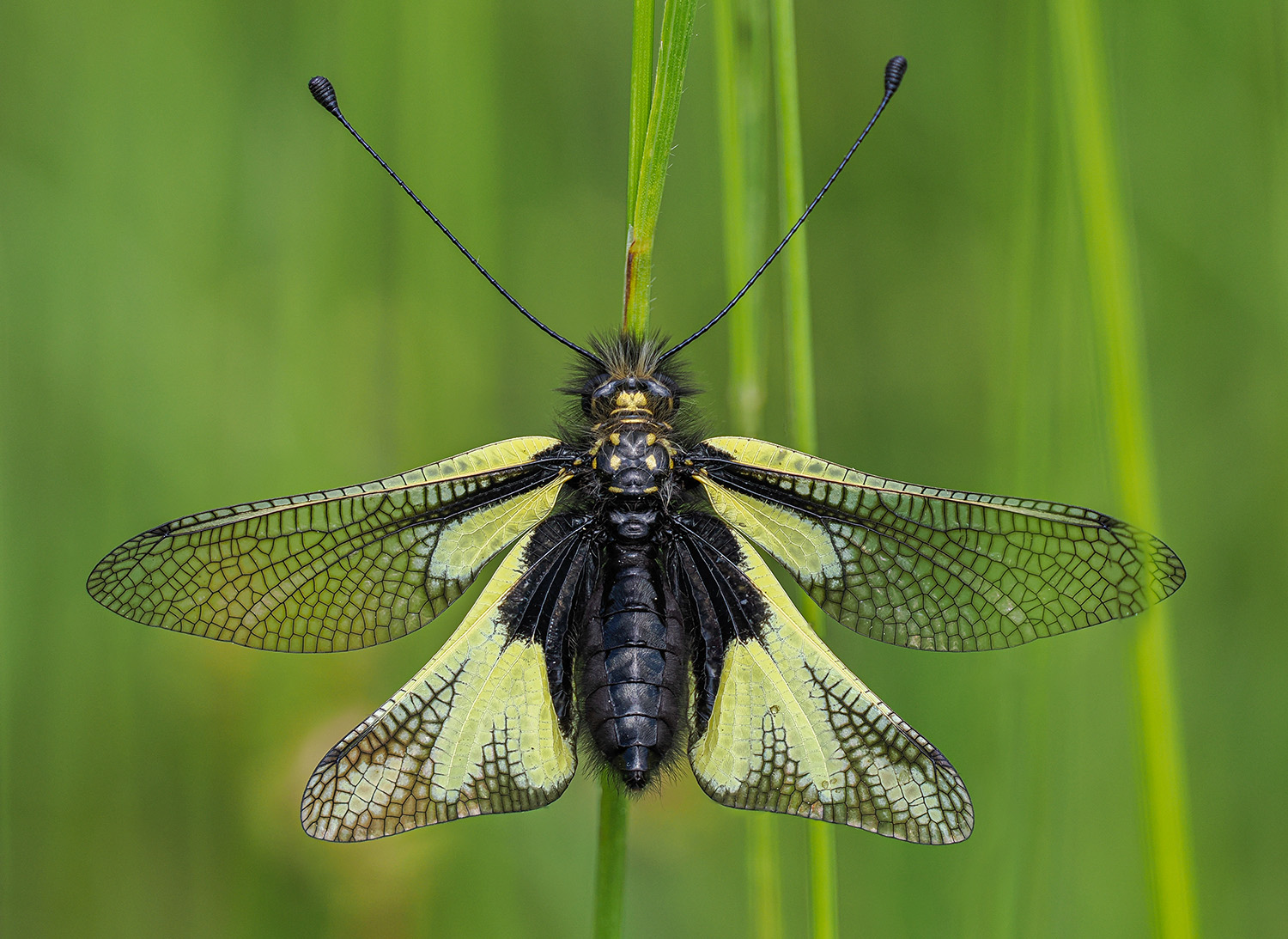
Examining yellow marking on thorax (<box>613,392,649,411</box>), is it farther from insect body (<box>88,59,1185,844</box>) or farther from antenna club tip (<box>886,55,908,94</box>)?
antenna club tip (<box>886,55,908,94</box>)

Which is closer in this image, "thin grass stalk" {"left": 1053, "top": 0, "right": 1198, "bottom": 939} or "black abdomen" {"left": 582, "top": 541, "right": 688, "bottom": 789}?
"thin grass stalk" {"left": 1053, "top": 0, "right": 1198, "bottom": 939}

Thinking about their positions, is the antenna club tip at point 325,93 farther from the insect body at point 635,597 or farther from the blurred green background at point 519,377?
the blurred green background at point 519,377

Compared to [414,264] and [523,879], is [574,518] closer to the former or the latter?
[523,879]

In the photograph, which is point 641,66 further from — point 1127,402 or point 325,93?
point 1127,402

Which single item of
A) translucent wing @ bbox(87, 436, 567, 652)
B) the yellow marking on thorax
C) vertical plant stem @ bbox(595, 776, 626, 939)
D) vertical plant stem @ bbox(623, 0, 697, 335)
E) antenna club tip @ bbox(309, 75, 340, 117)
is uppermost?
antenna club tip @ bbox(309, 75, 340, 117)

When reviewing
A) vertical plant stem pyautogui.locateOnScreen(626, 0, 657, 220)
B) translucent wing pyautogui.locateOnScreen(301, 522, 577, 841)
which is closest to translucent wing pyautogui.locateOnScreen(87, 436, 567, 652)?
translucent wing pyautogui.locateOnScreen(301, 522, 577, 841)

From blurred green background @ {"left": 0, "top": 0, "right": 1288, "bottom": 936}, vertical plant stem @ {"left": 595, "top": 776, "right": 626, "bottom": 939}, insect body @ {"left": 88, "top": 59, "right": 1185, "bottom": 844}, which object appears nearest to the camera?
vertical plant stem @ {"left": 595, "top": 776, "right": 626, "bottom": 939}
